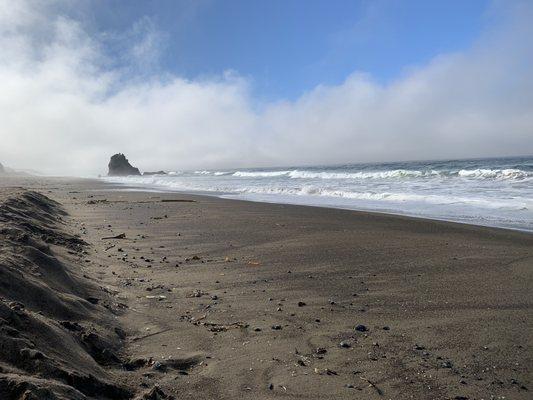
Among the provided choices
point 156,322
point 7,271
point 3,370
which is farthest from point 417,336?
point 7,271

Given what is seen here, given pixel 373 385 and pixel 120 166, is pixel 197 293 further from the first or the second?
pixel 120 166

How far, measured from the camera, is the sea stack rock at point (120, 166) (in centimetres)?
10544

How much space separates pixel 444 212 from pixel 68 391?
11969 millimetres

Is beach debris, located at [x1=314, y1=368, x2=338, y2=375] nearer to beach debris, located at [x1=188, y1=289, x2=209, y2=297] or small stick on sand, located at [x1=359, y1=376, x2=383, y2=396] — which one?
small stick on sand, located at [x1=359, y1=376, x2=383, y2=396]

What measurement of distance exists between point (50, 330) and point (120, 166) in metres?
109

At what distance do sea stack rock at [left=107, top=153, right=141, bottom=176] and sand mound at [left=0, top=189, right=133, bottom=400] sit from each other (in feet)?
348

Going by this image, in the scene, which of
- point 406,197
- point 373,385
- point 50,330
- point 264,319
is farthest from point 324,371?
point 406,197

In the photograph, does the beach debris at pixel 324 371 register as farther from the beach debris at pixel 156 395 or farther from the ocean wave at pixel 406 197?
the ocean wave at pixel 406 197

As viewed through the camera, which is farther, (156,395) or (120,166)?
(120,166)

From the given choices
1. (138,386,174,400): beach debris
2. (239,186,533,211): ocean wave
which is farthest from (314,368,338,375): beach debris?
(239,186,533,211): ocean wave

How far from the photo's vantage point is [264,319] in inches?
154

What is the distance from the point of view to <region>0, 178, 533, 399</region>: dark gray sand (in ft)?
8.71

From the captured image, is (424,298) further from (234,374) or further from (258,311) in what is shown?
(234,374)

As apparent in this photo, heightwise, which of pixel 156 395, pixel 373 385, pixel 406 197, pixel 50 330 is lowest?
pixel 373 385
